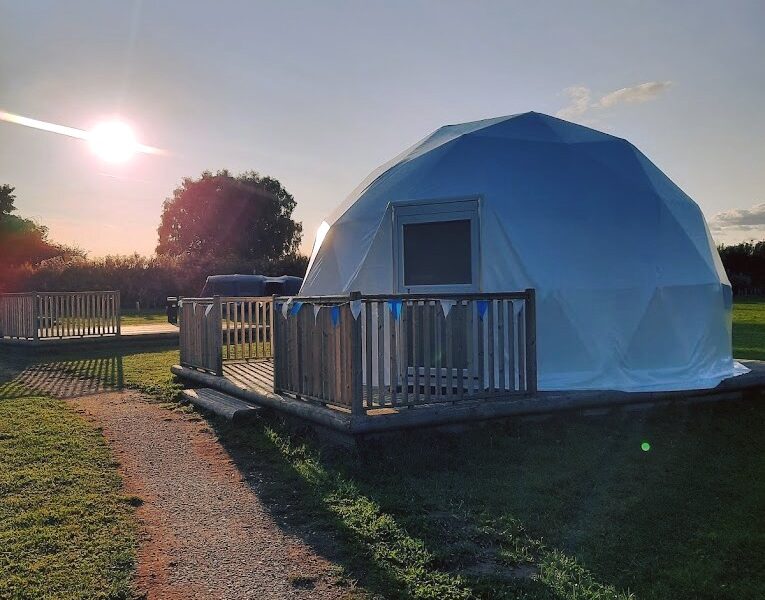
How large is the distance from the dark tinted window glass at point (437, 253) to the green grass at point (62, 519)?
4.19m

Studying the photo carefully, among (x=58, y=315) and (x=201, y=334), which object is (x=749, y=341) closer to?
(x=201, y=334)

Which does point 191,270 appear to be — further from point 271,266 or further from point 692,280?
point 692,280

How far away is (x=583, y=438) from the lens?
6.70 meters

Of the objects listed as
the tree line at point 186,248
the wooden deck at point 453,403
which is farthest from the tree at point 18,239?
the wooden deck at point 453,403

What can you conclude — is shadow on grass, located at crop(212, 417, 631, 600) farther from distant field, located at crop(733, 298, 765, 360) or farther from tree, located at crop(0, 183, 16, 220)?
tree, located at crop(0, 183, 16, 220)

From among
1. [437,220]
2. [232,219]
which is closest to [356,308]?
[437,220]

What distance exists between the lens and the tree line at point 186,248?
33.8m

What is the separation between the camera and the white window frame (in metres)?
8.32

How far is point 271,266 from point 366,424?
34515 mm

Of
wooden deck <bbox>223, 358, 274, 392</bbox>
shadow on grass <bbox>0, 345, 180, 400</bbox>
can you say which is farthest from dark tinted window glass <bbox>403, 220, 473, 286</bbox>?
shadow on grass <bbox>0, 345, 180, 400</bbox>

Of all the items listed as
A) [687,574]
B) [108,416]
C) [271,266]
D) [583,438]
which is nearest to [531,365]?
[583,438]

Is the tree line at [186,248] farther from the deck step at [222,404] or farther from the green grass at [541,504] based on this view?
the green grass at [541,504]

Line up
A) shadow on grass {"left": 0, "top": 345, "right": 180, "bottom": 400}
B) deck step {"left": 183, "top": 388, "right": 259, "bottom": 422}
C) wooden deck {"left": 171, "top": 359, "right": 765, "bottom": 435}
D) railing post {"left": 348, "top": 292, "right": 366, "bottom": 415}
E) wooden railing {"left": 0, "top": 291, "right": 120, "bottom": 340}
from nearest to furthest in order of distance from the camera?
railing post {"left": 348, "top": 292, "right": 366, "bottom": 415} → wooden deck {"left": 171, "top": 359, "right": 765, "bottom": 435} → deck step {"left": 183, "top": 388, "right": 259, "bottom": 422} → shadow on grass {"left": 0, "top": 345, "right": 180, "bottom": 400} → wooden railing {"left": 0, "top": 291, "right": 120, "bottom": 340}

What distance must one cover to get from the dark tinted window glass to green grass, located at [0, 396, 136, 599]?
419 cm
